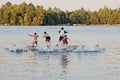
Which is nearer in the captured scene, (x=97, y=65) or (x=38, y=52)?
(x=97, y=65)

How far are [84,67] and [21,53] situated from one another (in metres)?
11.9

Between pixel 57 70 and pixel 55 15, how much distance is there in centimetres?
16601

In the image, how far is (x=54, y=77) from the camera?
847 inches

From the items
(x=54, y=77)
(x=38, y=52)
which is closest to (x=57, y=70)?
(x=54, y=77)

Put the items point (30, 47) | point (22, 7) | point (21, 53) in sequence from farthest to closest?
point (22, 7) → point (30, 47) → point (21, 53)

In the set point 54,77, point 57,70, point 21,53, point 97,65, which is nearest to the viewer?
point 54,77

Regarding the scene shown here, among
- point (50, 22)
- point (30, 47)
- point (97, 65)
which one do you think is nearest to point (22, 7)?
point (50, 22)

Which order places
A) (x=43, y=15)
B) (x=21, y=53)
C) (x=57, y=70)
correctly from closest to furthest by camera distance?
1. (x=57, y=70)
2. (x=21, y=53)
3. (x=43, y=15)

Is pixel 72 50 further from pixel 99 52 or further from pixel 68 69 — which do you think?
pixel 68 69

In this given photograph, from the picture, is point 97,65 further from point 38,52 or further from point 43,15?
point 43,15

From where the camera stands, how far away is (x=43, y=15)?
599 ft

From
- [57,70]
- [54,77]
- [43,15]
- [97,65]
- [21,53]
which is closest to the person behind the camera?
[54,77]

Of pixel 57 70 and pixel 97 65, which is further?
pixel 97 65

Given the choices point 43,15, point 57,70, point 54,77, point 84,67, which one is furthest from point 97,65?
point 43,15
